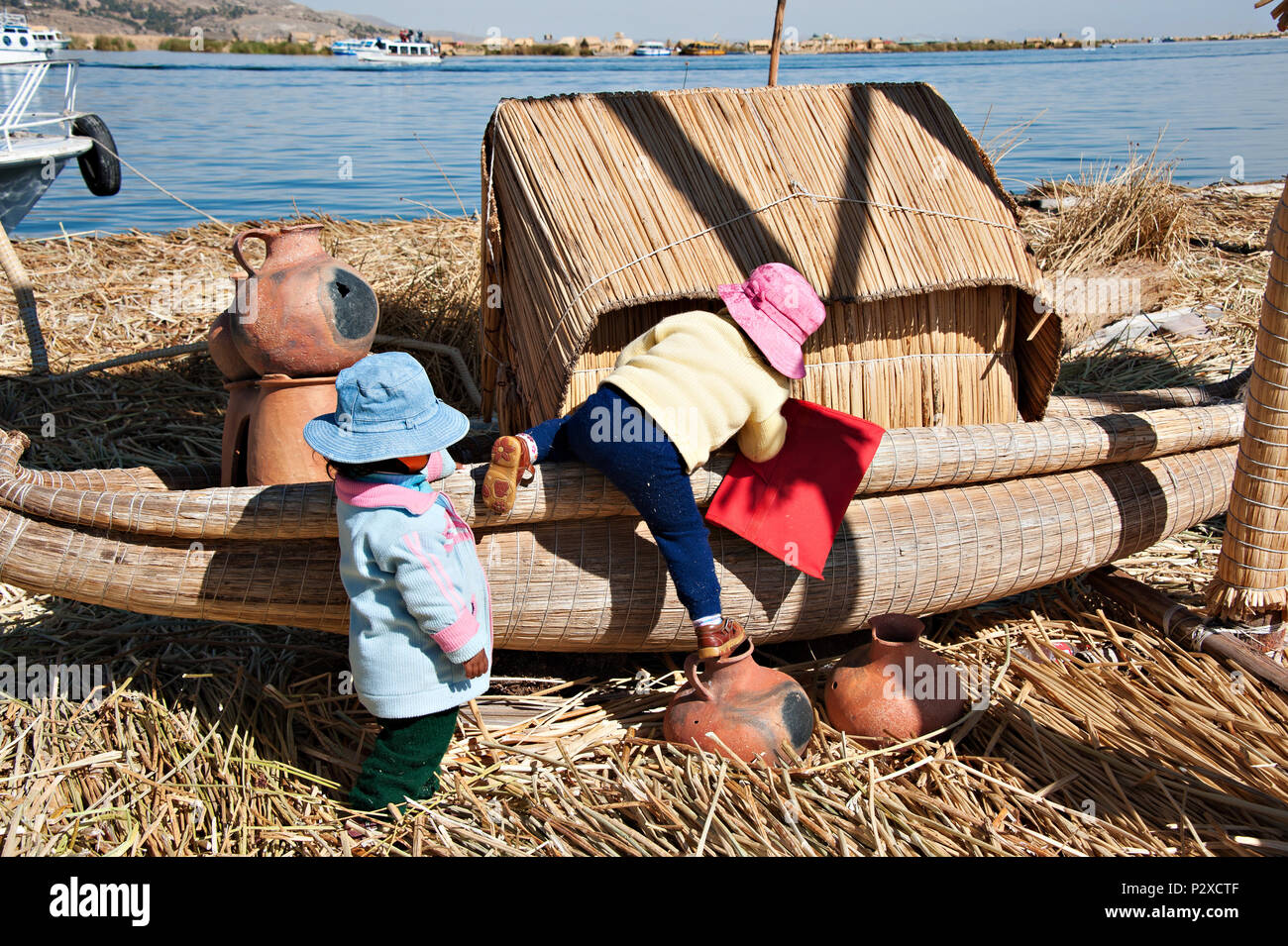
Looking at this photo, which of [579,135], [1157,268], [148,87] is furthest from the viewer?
[148,87]

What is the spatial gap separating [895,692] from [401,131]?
1788cm

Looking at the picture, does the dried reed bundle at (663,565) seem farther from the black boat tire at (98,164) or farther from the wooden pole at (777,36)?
the black boat tire at (98,164)

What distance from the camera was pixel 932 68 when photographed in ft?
125

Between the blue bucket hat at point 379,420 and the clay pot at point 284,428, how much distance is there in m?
0.79

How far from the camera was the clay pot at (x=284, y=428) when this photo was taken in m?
3.00

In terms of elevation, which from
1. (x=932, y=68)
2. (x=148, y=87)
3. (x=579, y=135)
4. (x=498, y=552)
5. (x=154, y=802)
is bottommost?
(x=154, y=802)

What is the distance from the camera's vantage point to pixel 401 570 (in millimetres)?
2217

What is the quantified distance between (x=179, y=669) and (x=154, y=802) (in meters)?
0.58

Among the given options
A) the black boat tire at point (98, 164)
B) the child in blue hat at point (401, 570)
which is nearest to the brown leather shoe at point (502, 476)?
the child in blue hat at point (401, 570)

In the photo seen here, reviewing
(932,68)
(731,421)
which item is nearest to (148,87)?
→ (932,68)

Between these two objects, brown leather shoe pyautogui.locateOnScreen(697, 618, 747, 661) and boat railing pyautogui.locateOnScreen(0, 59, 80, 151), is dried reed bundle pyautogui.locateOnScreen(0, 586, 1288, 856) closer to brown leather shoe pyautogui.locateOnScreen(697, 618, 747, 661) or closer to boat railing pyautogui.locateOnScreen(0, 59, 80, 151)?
brown leather shoe pyautogui.locateOnScreen(697, 618, 747, 661)

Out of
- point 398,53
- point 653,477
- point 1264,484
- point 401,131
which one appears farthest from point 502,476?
point 398,53

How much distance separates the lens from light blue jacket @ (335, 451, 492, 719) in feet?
7.30

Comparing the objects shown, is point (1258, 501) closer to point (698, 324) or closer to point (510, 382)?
point (698, 324)
